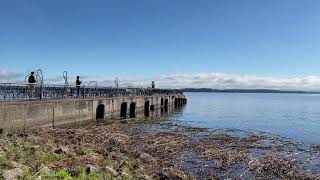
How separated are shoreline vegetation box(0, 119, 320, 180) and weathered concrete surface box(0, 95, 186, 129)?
7.98ft

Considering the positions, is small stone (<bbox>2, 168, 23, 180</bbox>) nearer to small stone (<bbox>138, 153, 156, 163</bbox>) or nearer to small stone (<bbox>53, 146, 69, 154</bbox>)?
small stone (<bbox>53, 146, 69, 154</bbox>)

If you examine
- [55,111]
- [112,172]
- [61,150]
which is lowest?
[112,172]

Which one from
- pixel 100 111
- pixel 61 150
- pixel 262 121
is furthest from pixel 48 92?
pixel 262 121

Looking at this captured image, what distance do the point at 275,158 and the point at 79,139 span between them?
33.7 feet

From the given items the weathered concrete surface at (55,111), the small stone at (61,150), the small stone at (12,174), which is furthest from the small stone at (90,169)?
the weathered concrete surface at (55,111)

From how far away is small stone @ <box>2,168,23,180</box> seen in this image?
38.2 ft

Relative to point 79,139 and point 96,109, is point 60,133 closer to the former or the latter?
point 79,139

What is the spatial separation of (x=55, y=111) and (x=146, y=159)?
15293mm

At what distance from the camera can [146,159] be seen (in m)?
18.3

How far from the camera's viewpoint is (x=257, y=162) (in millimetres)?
19203

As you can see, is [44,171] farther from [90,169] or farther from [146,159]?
[146,159]

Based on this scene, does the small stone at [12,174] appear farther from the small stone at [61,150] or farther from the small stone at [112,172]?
the small stone at [61,150]

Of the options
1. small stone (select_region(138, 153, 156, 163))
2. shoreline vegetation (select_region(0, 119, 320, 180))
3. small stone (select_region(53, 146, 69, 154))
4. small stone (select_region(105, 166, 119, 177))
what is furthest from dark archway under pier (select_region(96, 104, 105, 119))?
small stone (select_region(105, 166, 119, 177))

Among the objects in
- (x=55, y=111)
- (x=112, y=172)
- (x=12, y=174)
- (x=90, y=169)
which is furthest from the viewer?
(x=55, y=111)
